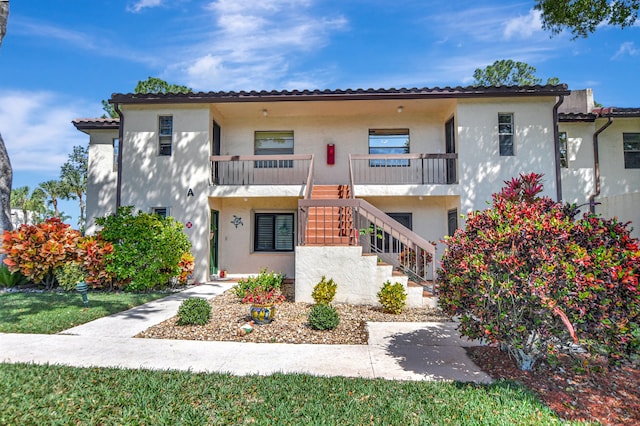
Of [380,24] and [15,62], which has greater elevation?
[380,24]

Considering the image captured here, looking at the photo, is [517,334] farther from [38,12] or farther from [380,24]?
[38,12]

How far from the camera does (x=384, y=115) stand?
13.6m

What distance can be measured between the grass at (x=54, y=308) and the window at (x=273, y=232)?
4.51m

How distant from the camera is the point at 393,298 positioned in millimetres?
7887

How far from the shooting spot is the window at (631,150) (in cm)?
1325

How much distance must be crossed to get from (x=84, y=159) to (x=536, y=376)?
1171 inches

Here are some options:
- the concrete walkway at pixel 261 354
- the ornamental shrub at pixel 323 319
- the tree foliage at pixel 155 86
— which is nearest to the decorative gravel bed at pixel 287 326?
the ornamental shrub at pixel 323 319

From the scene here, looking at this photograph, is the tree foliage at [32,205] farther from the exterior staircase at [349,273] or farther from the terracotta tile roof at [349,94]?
the exterior staircase at [349,273]

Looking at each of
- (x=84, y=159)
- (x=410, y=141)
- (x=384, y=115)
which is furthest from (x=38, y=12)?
(x=84, y=159)

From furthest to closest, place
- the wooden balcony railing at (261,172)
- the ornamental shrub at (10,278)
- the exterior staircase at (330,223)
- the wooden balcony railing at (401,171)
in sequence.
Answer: the wooden balcony railing at (261,172) < the wooden balcony railing at (401,171) < the ornamental shrub at (10,278) < the exterior staircase at (330,223)

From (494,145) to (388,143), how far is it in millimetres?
3664

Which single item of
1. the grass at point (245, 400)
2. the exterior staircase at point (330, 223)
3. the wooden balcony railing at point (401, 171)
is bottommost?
the grass at point (245, 400)

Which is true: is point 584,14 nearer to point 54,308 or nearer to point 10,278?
point 54,308

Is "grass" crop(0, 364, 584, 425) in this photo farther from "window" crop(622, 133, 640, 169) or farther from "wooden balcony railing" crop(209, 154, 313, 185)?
"window" crop(622, 133, 640, 169)
